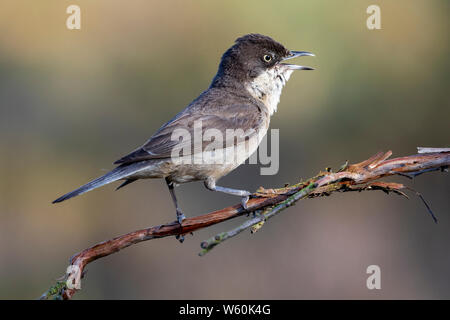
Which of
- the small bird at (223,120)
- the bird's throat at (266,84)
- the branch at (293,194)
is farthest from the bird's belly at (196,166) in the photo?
the branch at (293,194)

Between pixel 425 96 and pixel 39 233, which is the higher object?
pixel 425 96

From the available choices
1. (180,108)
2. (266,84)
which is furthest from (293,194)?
(180,108)

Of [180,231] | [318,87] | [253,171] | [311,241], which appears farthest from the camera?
[318,87]

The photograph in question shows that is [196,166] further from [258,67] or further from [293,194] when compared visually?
[293,194]

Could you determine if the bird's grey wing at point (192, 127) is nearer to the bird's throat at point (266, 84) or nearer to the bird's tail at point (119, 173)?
the bird's tail at point (119, 173)

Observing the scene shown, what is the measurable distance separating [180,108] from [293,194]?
19.4 ft

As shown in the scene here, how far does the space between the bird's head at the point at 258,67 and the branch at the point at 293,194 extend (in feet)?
8.72

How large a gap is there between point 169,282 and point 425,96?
4600 mm

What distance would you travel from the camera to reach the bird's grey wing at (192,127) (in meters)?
4.18

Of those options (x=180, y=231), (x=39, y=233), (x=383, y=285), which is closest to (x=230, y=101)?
(x=180, y=231)

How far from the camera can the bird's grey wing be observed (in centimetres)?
418

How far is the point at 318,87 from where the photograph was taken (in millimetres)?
8281

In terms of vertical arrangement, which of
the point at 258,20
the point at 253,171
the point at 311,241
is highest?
the point at 258,20

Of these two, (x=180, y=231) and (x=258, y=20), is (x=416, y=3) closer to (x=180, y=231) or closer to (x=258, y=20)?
(x=258, y=20)
